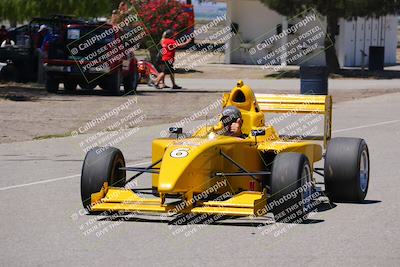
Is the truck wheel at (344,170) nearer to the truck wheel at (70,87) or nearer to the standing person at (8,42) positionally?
the truck wheel at (70,87)

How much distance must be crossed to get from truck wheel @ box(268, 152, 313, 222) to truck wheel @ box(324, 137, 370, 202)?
968 mm

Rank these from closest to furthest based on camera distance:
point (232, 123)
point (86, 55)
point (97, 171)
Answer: point (97, 171)
point (232, 123)
point (86, 55)

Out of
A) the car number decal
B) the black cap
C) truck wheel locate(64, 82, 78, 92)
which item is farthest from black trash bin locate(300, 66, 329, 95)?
the car number decal

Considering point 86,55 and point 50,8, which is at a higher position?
point 50,8

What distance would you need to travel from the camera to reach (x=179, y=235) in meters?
9.61

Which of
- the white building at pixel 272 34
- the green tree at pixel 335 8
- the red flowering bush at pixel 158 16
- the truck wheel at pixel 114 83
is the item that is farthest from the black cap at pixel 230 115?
the white building at pixel 272 34

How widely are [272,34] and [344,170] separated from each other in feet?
129

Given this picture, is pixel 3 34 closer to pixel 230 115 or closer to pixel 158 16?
pixel 158 16

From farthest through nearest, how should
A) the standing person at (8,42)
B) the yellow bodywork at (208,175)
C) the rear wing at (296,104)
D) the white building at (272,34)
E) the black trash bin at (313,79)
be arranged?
1. the white building at (272,34)
2. the standing person at (8,42)
3. the black trash bin at (313,79)
4. the rear wing at (296,104)
5. the yellow bodywork at (208,175)

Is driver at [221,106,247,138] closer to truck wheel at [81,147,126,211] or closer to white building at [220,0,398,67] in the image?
truck wheel at [81,147,126,211]

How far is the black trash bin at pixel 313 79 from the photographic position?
84.3ft

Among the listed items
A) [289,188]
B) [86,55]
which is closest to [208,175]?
[289,188]

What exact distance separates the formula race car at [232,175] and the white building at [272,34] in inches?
1450

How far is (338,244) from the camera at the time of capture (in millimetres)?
9219
